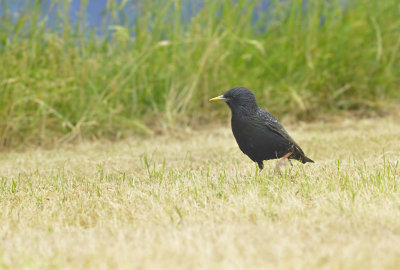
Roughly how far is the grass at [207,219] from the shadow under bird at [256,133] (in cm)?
19

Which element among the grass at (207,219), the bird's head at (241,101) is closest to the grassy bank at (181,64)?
the grass at (207,219)

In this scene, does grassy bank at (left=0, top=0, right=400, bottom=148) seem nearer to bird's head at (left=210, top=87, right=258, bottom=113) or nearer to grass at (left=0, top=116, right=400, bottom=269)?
grass at (left=0, top=116, right=400, bottom=269)

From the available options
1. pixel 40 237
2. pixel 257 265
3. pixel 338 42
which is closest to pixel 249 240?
pixel 257 265

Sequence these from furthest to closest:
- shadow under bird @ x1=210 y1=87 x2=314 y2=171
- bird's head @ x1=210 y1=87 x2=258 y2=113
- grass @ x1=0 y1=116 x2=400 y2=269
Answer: bird's head @ x1=210 y1=87 x2=258 y2=113 → shadow under bird @ x1=210 y1=87 x2=314 y2=171 → grass @ x1=0 y1=116 x2=400 y2=269

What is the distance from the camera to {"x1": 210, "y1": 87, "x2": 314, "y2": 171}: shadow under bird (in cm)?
462

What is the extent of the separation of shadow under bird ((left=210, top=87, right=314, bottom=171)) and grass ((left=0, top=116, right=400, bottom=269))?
0.19 m

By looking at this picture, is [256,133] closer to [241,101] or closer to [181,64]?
[241,101]

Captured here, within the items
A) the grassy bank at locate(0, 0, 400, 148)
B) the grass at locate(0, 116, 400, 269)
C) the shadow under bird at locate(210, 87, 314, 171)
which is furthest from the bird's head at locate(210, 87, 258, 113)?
the grassy bank at locate(0, 0, 400, 148)

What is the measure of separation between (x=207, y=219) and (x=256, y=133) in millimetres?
1544

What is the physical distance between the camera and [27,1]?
782 centimetres

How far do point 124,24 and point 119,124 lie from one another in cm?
148

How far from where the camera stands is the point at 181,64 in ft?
28.1

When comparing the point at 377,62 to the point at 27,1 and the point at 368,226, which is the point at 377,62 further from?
the point at 368,226

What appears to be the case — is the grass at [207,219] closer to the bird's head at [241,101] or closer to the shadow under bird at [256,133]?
the shadow under bird at [256,133]
